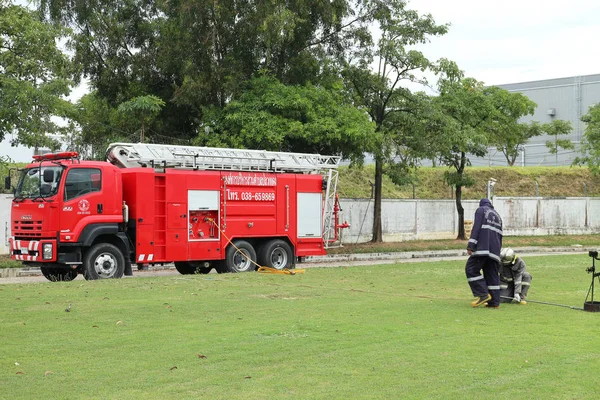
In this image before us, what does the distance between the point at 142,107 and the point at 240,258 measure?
27.2 feet

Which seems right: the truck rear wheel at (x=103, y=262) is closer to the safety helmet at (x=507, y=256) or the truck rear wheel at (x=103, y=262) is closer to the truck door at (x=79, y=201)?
the truck door at (x=79, y=201)

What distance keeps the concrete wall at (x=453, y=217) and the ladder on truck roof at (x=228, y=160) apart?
8122 millimetres

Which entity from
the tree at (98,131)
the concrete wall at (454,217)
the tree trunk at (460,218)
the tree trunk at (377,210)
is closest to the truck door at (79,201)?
the tree at (98,131)

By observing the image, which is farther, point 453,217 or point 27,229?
point 453,217

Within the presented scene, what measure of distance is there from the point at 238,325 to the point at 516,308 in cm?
492

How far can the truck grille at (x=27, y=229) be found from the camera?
58.9ft

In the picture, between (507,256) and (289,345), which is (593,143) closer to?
(507,256)

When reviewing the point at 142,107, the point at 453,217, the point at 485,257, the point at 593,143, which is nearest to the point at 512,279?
the point at 485,257

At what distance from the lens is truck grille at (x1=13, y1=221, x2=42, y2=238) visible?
1794 centimetres

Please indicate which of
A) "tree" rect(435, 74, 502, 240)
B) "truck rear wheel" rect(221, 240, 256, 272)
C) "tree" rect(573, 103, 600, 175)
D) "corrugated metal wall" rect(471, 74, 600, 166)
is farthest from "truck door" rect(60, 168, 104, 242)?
"corrugated metal wall" rect(471, 74, 600, 166)

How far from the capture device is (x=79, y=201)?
18016mm

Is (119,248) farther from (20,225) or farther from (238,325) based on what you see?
(238,325)

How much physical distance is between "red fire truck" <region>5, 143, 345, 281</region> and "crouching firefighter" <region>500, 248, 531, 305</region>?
8962 mm

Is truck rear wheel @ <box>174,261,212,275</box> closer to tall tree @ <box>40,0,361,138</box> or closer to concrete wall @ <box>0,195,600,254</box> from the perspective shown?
tall tree @ <box>40,0,361,138</box>
